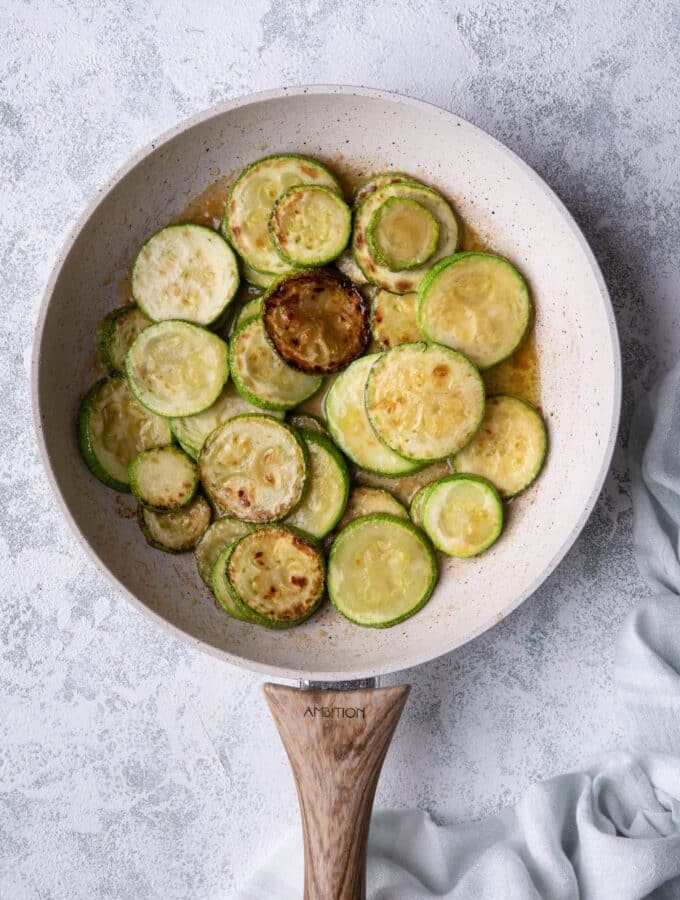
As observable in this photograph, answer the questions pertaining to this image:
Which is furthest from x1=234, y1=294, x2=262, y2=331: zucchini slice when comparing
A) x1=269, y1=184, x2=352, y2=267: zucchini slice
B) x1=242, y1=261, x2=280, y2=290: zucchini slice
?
x1=269, y1=184, x2=352, y2=267: zucchini slice

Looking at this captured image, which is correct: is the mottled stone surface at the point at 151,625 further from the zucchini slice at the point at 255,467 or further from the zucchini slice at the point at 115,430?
the zucchini slice at the point at 255,467

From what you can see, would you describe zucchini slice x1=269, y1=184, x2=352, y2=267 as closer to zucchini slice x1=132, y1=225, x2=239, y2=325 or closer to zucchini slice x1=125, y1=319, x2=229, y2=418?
zucchini slice x1=132, y1=225, x2=239, y2=325

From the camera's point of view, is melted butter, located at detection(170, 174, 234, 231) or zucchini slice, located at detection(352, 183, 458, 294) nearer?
zucchini slice, located at detection(352, 183, 458, 294)

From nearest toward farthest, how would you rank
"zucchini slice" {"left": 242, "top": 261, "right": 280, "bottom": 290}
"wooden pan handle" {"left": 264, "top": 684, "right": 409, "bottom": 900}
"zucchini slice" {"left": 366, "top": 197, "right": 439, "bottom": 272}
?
"wooden pan handle" {"left": 264, "top": 684, "right": 409, "bottom": 900} → "zucchini slice" {"left": 366, "top": 197, "right": 439, "bottom": 272} → "zucchini slice" {"left": 242, "top": 261, "right": 280, "bottom": 290}

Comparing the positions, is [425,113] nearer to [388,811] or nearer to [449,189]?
[449,189]

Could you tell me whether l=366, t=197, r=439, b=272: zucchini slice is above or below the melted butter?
above

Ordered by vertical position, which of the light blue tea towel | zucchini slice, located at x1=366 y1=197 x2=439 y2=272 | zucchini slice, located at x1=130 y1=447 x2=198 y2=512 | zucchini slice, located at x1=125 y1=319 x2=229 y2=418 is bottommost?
the light blue tea towel

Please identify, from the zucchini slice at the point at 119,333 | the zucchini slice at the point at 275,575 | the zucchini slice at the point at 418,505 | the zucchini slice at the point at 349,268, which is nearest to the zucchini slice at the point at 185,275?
the zucchini slice at the point at 119,333

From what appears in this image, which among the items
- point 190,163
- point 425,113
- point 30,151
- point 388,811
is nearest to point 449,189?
point 425,113
